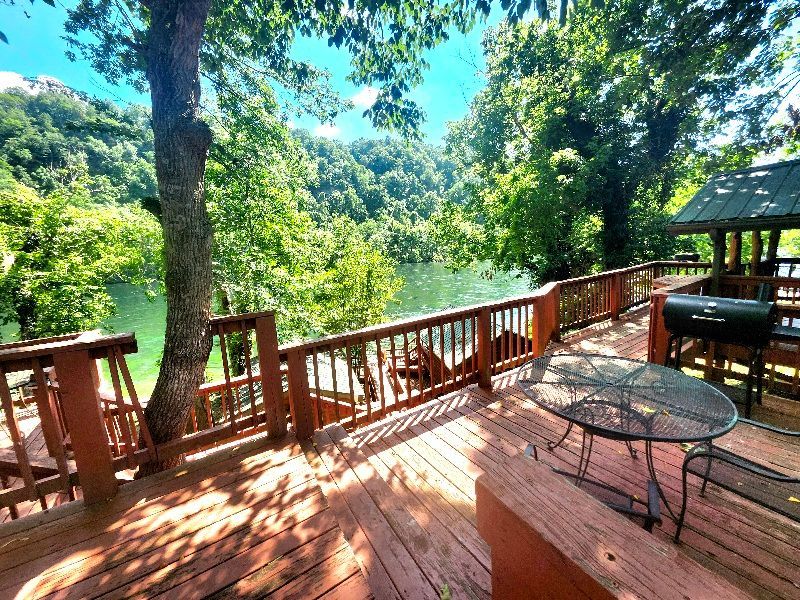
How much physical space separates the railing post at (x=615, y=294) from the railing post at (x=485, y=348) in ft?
15.5

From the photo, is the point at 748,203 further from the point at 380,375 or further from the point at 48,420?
the point at 48,420

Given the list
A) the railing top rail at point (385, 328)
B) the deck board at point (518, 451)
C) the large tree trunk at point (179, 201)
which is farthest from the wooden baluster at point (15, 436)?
the deck board at point (518, 451)

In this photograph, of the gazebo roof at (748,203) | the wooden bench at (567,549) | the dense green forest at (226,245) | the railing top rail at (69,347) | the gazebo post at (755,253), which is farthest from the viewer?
the dense green forest at (226,245)

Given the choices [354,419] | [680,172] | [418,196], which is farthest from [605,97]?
[418,196]

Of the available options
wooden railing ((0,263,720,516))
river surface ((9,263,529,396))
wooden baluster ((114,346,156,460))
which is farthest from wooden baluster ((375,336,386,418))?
river surface ((9,263,529,396))

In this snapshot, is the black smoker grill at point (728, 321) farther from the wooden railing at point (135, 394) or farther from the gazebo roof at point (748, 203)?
the wooden railing at point (135, 394)

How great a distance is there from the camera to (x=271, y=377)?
2.67 meters

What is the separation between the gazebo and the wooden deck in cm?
529

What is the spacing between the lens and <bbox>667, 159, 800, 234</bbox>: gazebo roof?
3.61 metres

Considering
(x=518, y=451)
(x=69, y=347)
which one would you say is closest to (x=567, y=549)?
(x=518, y=451)

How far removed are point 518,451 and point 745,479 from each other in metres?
1.37

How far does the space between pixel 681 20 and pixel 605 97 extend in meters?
6.95

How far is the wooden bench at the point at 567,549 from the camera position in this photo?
59 centimetres

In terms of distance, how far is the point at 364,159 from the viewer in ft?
221
